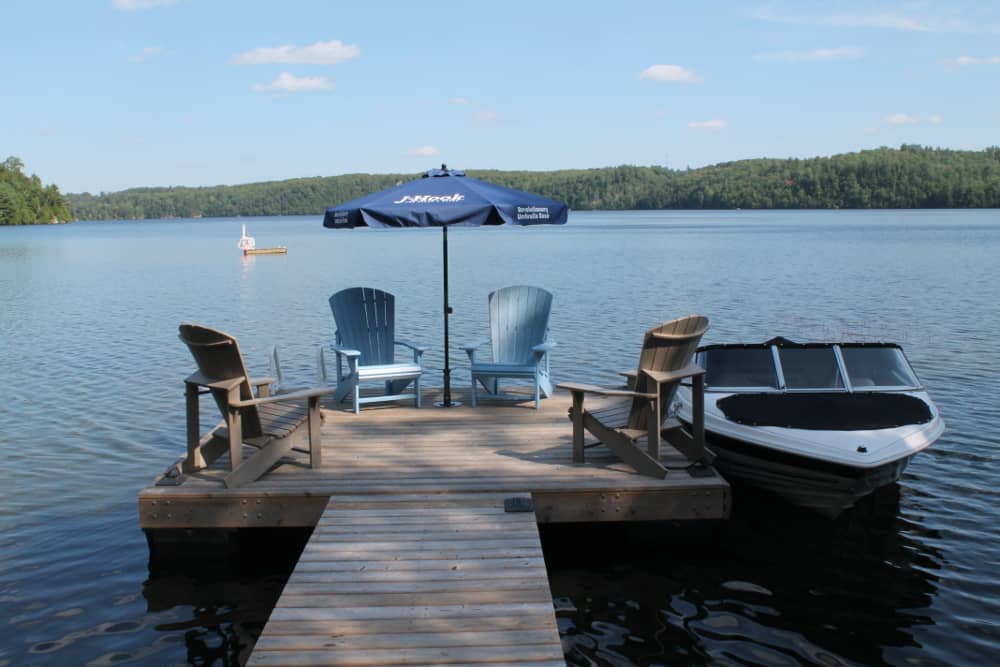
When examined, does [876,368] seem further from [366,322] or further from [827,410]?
[366,322]

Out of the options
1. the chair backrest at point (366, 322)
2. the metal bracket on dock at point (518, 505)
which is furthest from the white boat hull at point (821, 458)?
the chair backrest at point (366, 322)

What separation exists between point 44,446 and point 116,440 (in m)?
0.68

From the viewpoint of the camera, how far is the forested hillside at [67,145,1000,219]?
124375 mm

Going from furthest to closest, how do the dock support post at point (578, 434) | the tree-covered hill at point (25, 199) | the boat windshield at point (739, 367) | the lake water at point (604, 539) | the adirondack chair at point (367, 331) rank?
the tree-covered hill at point (25, 199), the adirondack chair at point (367, 331), the boat windshield at point (739, 367), the dock support post at point (578, 434), the lake water at point (604, 539)

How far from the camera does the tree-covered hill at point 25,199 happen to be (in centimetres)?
11956

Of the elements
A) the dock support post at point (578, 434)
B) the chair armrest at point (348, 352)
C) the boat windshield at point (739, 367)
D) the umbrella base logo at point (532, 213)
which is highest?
the umbrella base logo at point (532, 213)

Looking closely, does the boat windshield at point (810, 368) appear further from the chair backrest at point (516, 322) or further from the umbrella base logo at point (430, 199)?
the umbrella base logo at point (430, 199)

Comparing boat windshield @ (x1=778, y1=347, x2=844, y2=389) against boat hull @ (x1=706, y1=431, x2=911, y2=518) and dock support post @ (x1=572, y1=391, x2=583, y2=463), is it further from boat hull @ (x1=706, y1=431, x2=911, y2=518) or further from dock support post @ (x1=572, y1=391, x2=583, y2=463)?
dock support post @ (x1=572, y1=391, x2=583, y2=463)

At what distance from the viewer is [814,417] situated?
6.50m

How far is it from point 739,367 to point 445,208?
2.79m

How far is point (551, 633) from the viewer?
392 cm

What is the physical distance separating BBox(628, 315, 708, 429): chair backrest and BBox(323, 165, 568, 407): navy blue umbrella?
5.95ft

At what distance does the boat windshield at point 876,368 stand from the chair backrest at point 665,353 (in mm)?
1955

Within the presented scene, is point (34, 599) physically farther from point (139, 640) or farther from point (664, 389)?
point (664, 389)
